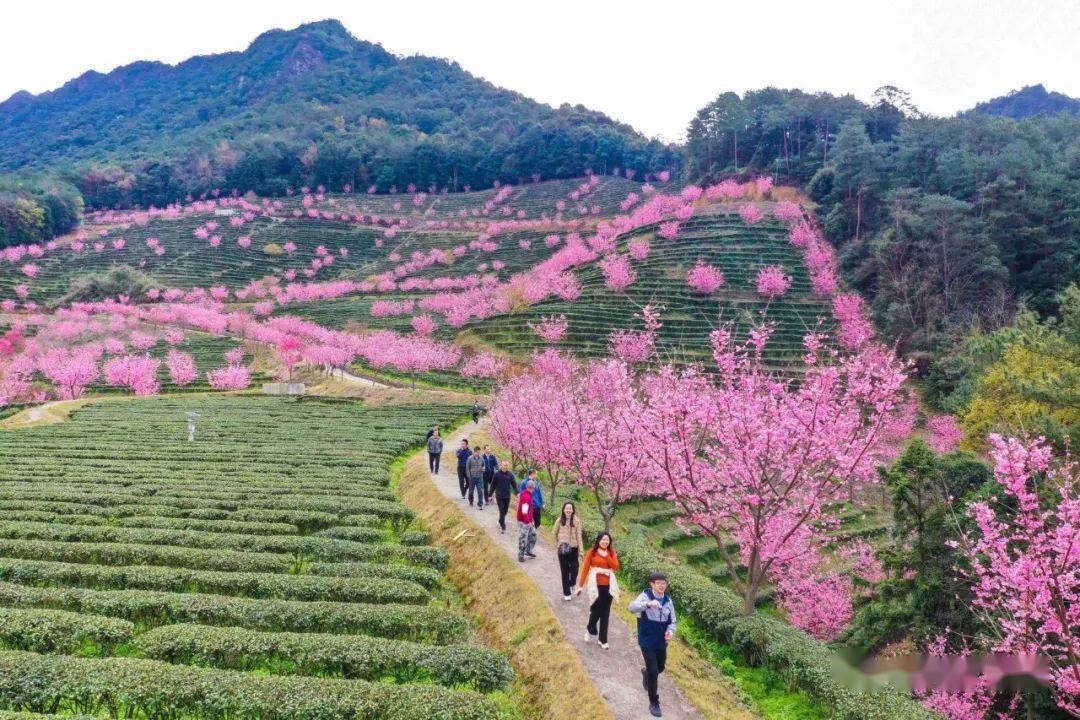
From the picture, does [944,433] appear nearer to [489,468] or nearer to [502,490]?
[489,468]

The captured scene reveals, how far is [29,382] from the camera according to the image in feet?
178

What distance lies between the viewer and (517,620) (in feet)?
37.6

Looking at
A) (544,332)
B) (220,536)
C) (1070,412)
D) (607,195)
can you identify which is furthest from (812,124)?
(220,536)

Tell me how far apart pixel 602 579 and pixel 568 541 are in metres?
1.82

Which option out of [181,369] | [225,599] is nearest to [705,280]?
[181,369]

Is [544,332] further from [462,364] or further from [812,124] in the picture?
[812,124]

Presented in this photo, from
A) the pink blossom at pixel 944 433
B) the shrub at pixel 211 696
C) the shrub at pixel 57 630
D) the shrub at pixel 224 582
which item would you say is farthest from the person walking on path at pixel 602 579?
the pink blossom at pixel 944 433

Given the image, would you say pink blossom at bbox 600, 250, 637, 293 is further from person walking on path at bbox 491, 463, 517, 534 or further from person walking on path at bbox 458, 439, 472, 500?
person walking on path at bbox 491, 463, 517, 534

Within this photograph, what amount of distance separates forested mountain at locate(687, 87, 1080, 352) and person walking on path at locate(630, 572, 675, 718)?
43518 millimetres

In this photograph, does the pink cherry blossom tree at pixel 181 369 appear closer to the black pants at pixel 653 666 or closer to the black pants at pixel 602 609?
the black pants at pixel 602 609

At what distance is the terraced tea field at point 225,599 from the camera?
7.74 metres

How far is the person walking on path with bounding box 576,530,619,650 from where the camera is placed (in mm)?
9625

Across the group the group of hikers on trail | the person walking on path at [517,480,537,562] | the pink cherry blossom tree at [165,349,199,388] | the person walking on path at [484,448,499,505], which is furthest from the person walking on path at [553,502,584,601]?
the pink cherry blossom tree at [165,349,199,388]

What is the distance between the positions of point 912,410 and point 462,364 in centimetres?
3789
